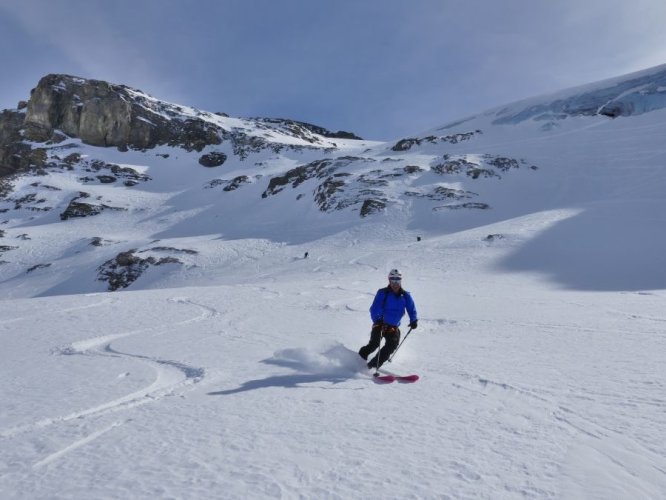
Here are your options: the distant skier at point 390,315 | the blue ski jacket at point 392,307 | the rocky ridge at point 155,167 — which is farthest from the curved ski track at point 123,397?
the rocky ridge at point 155,167

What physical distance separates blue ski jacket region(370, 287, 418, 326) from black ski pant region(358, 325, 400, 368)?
0.13m

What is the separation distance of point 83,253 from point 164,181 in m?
34.3

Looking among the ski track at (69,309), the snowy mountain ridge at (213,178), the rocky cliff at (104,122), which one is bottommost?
the ski track at (69,309)

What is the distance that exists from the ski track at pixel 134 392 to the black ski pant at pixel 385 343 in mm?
2527

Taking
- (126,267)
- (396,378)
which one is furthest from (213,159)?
(396,378)

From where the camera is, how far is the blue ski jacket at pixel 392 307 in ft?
24.5

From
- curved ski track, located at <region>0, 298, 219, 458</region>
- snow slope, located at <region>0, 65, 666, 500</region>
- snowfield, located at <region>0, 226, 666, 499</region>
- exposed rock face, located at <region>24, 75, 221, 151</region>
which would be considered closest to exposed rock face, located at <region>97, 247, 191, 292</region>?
snow slope, located at <region>0, 65, 666, 500</region>

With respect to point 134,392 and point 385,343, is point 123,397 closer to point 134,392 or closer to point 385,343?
point 134,392

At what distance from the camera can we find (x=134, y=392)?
219 inches

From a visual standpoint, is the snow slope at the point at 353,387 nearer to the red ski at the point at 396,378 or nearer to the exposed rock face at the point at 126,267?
the red ski at the point at 396,378

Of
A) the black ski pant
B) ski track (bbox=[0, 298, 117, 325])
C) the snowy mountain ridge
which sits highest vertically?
the snowy mountain ridge

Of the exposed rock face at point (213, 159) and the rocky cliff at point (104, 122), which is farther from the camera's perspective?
the rocky cliff at point (104, 122)

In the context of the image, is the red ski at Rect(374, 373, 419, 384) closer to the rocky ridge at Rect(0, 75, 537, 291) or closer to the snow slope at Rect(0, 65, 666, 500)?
the snow slope at Rect(0, 65, 666, 500)

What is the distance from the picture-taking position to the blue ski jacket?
7.47m
